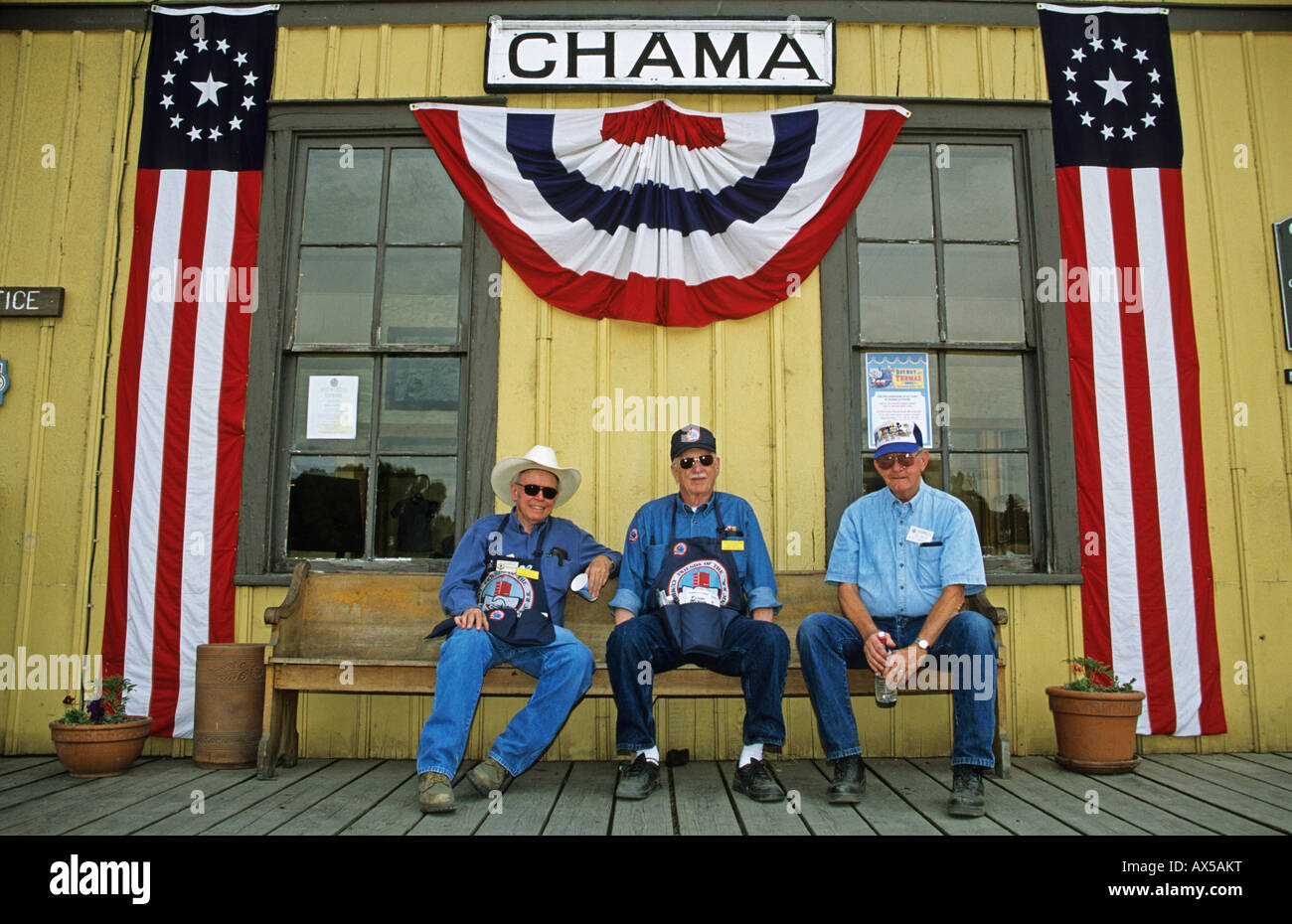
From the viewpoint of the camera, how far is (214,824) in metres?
3.18

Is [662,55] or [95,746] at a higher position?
[662,55]

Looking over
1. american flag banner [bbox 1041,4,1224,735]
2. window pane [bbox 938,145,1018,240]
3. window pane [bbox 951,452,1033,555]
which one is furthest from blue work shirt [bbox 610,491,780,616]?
window pane [bbox 938,145,1018,240]

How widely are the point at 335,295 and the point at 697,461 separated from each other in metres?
2.41

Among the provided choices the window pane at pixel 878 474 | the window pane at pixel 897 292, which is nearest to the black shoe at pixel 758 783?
the window pane at pixel 878 474

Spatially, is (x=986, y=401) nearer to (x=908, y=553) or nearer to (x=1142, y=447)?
(x=1142, y=447)

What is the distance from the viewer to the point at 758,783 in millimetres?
3518

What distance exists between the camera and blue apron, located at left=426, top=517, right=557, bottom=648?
3.80 metres

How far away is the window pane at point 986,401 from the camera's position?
4.89 metres

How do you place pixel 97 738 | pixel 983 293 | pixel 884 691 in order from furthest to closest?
pixel 983 293 < pixel 97 738 < pixel 884 691

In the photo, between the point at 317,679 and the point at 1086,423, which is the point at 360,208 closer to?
the point at 317,679

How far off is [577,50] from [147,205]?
2592 mm

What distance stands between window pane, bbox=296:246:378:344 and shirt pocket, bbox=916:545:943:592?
3168 mm

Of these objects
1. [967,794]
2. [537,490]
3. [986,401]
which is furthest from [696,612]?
Answer: [986,401]

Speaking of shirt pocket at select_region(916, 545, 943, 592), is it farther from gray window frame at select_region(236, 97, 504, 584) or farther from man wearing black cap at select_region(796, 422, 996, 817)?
gray window frame at select_region(236, 97, 504, 584)
